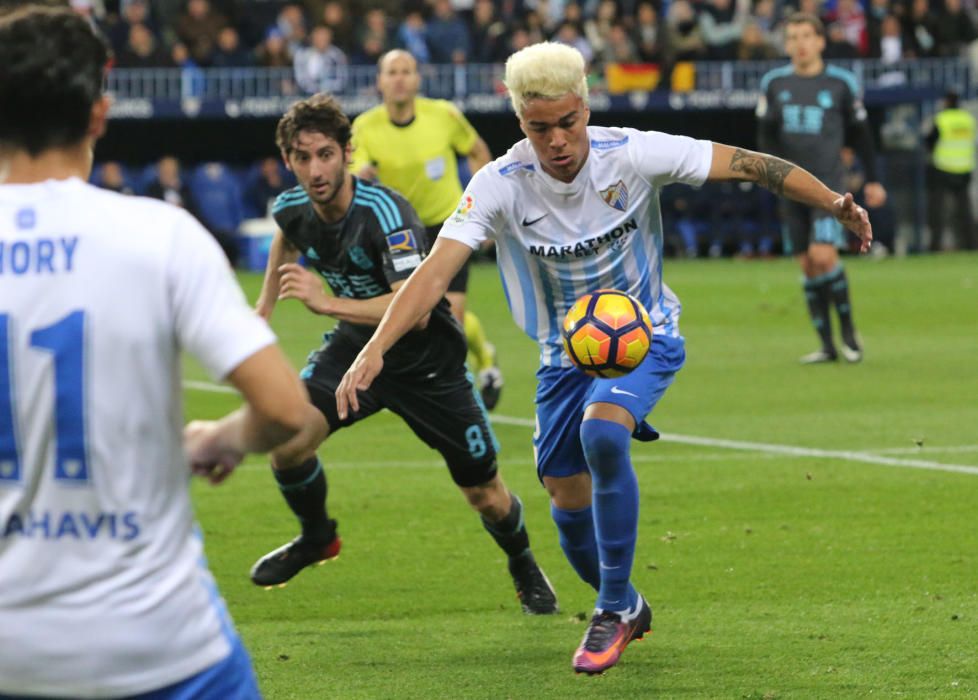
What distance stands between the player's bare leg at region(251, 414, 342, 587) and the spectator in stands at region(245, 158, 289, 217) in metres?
20.7

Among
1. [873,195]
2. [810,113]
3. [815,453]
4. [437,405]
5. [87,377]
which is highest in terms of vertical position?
[87,377]

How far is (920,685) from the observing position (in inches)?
219

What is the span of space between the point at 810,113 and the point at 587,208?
939 centimetres

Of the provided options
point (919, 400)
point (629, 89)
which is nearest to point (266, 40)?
Result: point (629, 89)

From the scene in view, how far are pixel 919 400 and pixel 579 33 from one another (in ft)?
55.2

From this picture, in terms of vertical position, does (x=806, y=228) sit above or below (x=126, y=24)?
below

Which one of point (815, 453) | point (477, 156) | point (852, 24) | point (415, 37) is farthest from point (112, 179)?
point (815, 453)

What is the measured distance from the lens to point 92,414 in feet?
9.61

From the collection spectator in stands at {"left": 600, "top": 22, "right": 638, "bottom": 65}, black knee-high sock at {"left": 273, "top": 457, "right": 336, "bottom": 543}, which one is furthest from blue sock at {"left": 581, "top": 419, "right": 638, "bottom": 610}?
spectator in stands at {"left": 600, "top": 22, "right": 638, "bottom": 65}

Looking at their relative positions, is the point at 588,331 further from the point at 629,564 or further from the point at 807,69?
the point at 807,69

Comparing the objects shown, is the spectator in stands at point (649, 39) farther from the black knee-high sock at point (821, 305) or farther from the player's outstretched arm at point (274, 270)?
the player's outstretched arm at point (274, 270)

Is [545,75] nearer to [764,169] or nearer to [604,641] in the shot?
[764,169]

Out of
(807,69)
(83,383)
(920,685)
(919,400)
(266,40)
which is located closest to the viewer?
(83,383)

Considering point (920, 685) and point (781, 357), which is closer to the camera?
point (920, 685)
